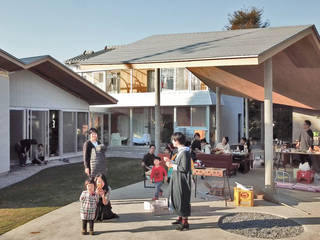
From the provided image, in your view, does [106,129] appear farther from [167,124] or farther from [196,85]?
[196,85]

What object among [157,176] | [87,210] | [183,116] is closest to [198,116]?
[183,116]

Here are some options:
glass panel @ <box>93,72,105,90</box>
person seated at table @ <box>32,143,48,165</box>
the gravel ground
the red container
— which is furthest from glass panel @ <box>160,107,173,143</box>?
the gravel ground

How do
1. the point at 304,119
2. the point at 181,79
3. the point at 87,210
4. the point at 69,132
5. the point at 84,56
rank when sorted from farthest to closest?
the point at 84,56 → the point at 181,79 → the point at 69,132 → the point at 304,119 → the point at 87,210

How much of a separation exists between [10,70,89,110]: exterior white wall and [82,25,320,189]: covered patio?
5.28 m

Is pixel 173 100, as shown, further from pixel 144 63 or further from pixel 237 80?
pixel 144 63

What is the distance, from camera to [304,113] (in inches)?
592

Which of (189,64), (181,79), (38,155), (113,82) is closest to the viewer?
(189,64)

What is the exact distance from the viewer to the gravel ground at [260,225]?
496cm

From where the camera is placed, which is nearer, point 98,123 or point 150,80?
point 98,123

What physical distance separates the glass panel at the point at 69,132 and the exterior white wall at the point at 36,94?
1.46 ft

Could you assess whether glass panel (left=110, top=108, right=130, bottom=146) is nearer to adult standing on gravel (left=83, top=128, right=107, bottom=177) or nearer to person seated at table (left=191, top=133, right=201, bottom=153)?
person seated at table (left=191, top=133, right=201, bottom=153)

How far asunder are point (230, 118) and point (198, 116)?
362 centimetres

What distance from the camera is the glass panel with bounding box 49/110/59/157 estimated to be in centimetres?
1482

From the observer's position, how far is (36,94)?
13.5 m
